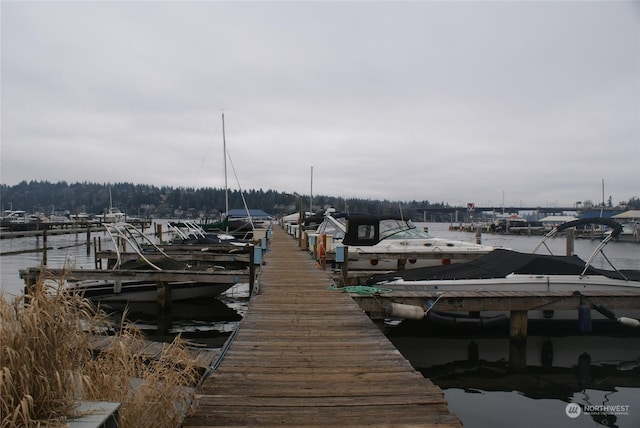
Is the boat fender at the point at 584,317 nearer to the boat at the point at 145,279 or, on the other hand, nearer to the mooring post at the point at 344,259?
the mooring post at the point at 344,259

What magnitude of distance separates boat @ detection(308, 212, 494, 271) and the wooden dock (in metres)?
9.17

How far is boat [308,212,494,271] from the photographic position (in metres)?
17.1

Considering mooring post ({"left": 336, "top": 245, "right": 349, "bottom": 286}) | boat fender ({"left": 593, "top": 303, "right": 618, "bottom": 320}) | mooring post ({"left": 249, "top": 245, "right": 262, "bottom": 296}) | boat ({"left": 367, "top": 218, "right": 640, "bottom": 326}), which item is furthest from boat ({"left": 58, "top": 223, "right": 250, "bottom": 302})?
boat fender ({"left": 593, "top": 303, "right": 618, "bottom": 320})

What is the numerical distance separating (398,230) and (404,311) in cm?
1056

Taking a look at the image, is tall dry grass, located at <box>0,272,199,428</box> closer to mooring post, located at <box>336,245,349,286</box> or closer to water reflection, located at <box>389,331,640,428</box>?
water reflection, located at <box>389,331,640,428</box>

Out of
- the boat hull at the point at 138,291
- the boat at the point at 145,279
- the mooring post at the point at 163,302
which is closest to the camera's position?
the boat at the point at 145,279

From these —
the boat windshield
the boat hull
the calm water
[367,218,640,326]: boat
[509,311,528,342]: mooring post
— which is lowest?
the calm water

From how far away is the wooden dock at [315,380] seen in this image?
398 centimetres

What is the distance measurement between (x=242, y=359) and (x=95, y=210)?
649 feet

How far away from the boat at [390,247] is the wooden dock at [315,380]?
361 inches

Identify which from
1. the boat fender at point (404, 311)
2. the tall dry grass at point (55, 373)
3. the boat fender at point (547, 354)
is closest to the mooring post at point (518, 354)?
the boat fender at point (547, 354)

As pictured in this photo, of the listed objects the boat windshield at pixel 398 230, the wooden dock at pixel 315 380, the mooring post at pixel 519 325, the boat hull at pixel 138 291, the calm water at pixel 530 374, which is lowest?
the calm water at pixel 530 374

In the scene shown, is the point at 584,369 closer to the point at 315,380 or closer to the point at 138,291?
the point at 315,380

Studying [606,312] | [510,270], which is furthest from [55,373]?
[606,312]
